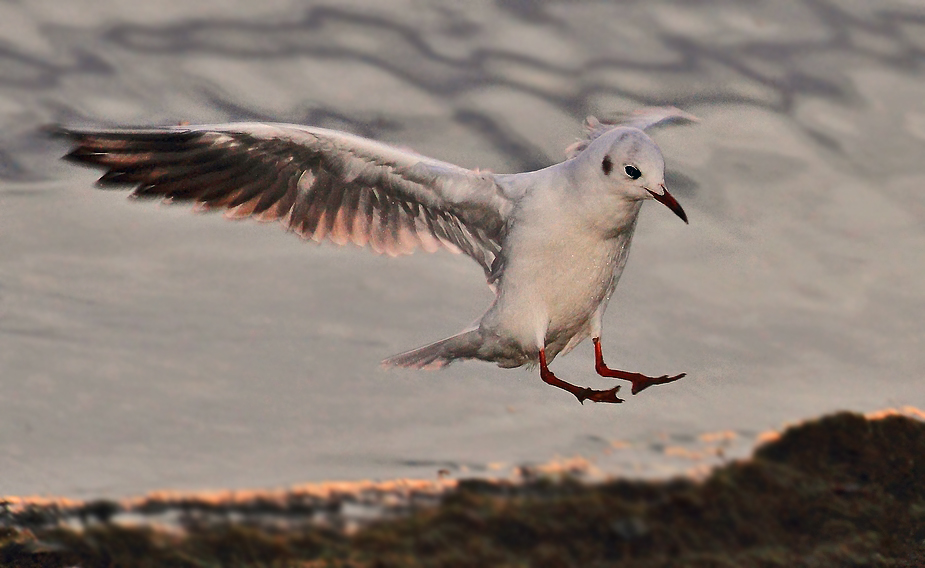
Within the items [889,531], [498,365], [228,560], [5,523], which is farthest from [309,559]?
[498,365]

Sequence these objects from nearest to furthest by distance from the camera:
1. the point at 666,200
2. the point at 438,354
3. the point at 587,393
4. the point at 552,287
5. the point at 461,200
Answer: the point at 666,200
the point at 587,393
the point at 552,287
the point at 461,200
the point at 438,354

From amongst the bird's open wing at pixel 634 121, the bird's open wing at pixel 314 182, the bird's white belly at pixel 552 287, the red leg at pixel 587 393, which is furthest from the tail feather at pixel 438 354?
the bird's open wing at pixel 634 121

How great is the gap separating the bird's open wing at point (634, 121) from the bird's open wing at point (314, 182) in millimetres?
440

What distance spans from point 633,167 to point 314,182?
1.45m

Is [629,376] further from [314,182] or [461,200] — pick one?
[314,182]

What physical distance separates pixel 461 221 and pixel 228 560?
40.0ft

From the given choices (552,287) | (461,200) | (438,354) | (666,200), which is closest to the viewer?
(666,200)

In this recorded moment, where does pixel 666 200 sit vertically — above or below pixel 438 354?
above

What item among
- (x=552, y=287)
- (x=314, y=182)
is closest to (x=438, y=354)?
(x=552, y=287)

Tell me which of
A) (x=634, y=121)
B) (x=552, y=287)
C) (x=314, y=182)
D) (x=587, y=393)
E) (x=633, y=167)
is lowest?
(x=587, y=393)

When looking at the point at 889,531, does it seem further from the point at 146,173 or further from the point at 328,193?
the point at 146,173

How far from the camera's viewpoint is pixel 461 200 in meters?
3.60

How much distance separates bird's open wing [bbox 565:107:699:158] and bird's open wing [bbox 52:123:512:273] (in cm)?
44

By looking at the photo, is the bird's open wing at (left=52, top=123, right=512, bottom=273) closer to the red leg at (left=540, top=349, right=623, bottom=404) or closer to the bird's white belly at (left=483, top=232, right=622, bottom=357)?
the bird's white belly at (left=483, top=232, right=622, bottom=357)
